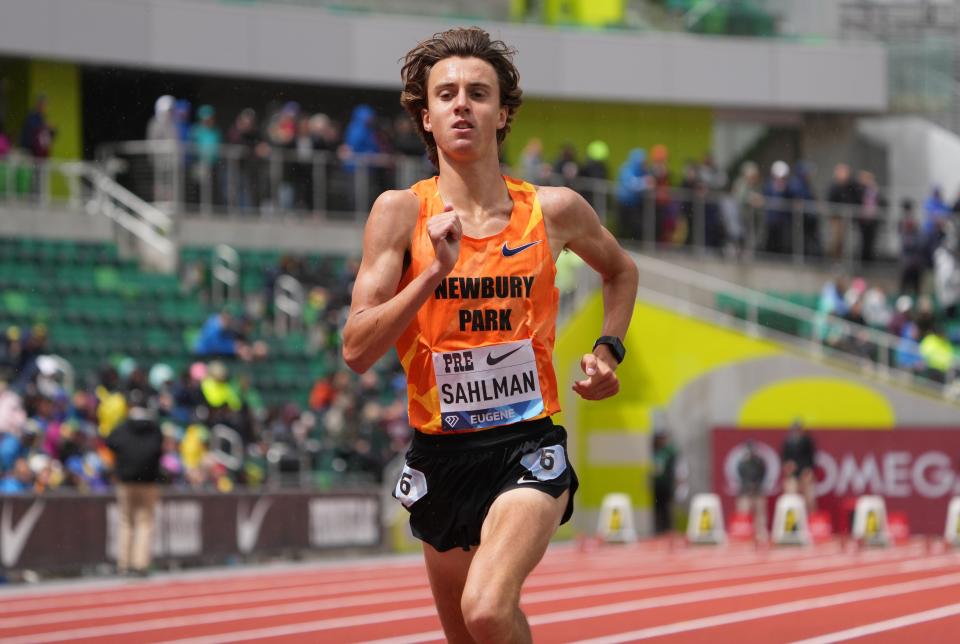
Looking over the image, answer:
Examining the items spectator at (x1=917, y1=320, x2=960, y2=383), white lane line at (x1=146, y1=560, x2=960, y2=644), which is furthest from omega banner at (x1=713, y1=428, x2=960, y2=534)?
white lane line at (x1=146, y1=560, x2=960, y2=644)

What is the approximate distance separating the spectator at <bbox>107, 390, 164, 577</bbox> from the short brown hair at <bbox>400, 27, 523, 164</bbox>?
38.0 ft

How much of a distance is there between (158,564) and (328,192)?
930 cm

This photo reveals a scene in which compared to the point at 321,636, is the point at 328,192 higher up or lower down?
higher up

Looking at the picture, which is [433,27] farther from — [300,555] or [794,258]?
[300,555]

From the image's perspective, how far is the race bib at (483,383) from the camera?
19.9 feet

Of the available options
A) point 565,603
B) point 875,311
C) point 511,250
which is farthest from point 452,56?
point 875,311

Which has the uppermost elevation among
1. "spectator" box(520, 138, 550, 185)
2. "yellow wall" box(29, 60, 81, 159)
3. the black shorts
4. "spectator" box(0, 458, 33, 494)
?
"yellow wall" box(29, 60, 81, 159)

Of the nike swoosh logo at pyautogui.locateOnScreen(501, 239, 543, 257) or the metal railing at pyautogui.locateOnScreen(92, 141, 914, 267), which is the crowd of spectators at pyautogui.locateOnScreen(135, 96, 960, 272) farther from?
the nike swoosh logo at pyautogui.locateOnScreen(501, 239, 543, 257)

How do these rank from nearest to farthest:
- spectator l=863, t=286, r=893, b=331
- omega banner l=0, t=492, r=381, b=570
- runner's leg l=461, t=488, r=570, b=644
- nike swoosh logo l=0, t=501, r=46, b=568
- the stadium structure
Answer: runner's leg l=461, t=488, r=570, b=644 → nike swoosh logo l=0, t=501, r=46, b=568 → omega banner l=0, t=492, r=381, b=570 → the stadium structure → spectator l=863, t=286, r=893, b=331

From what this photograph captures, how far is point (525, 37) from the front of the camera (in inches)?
1348

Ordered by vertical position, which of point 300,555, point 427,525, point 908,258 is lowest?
point 300,555

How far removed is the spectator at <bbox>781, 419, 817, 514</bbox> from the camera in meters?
25.5

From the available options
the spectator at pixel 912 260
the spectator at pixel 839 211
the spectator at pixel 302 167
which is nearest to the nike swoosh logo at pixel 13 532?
the spectator at pixel 302 167

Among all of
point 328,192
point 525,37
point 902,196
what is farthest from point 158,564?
point 902,196
